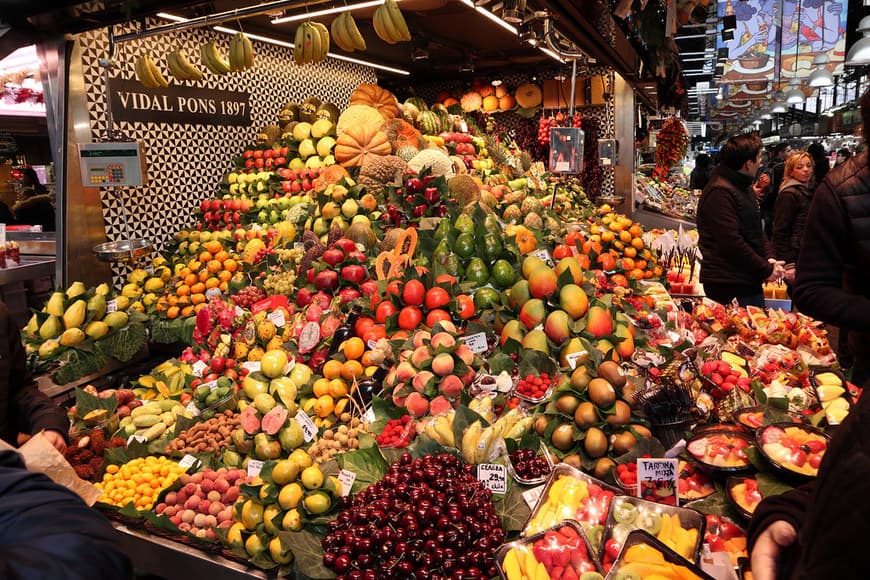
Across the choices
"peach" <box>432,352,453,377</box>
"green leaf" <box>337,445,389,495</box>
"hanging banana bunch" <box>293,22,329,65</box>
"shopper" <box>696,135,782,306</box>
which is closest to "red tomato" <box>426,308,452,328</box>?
"peach" <box>432,352,453,377</box>

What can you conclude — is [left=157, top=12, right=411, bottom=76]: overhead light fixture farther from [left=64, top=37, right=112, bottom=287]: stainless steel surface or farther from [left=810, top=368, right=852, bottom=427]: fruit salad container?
[left=810, top=368, right=852, bottom=427]: fruit salad container

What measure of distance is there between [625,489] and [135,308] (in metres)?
3.91

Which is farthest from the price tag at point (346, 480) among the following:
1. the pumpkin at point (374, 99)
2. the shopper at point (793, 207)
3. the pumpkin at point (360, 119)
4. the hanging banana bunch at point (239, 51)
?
the shopper at point (793, 207)

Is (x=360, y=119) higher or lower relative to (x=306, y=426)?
higher

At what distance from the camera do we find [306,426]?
7.98 ft

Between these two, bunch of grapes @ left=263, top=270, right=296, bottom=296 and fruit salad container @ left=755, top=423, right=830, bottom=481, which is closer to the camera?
fruit salad container @ left=755, top=423, right=830, bottom=481

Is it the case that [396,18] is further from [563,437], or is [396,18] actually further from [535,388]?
[563,437]

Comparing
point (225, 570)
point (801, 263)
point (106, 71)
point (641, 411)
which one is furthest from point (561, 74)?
point (225, 570)

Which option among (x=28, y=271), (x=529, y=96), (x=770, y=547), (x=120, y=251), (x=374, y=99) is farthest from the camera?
(x=529, y=96)

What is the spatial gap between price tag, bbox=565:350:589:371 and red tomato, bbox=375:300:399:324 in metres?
0.98

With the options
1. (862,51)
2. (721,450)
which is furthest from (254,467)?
(862,51)

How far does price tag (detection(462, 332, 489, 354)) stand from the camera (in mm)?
2637

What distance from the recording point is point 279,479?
2023 mm

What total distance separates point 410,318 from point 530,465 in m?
1.07
